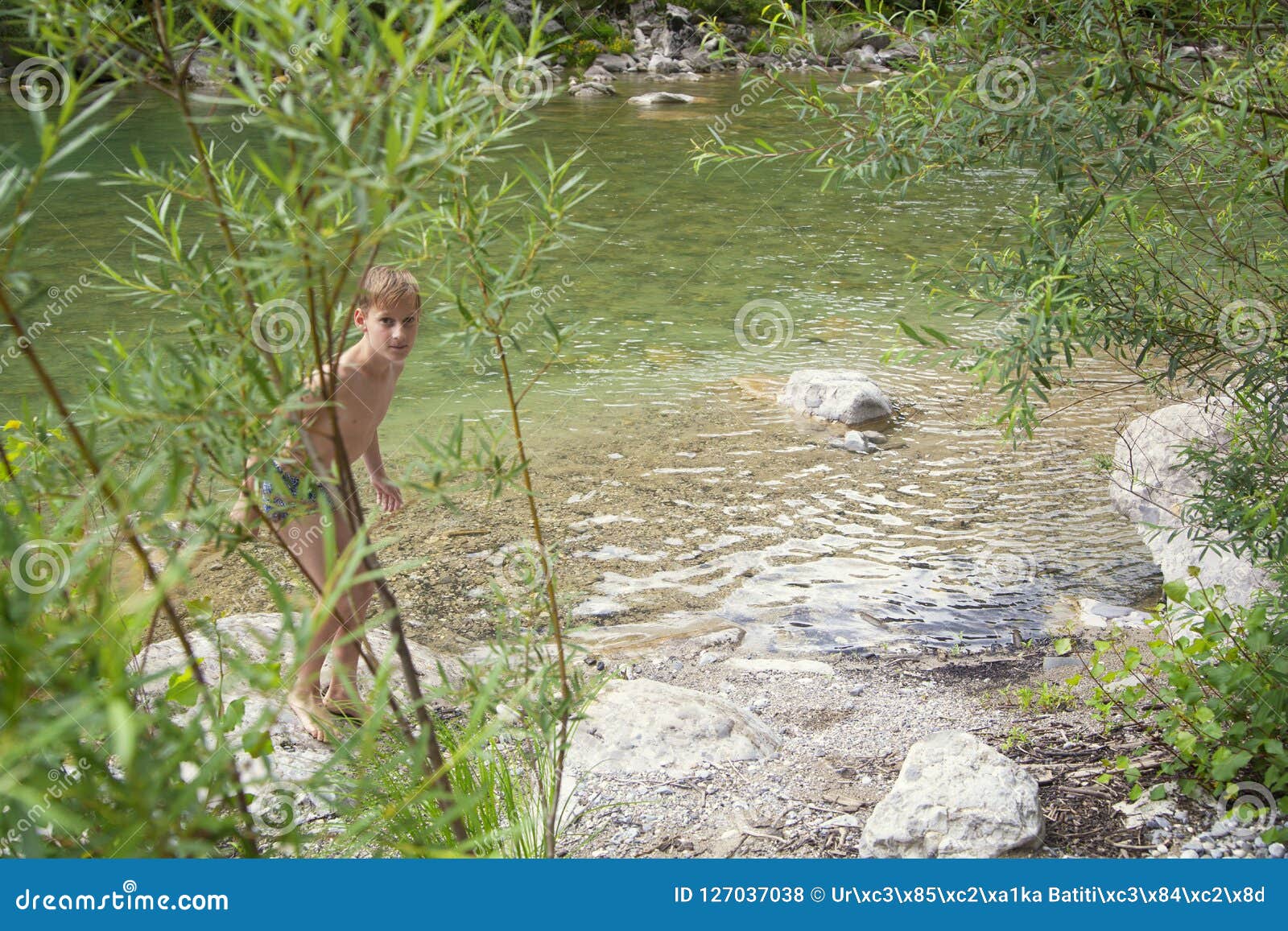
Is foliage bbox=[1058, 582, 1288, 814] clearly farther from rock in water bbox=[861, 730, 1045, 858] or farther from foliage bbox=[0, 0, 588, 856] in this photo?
foliage bbox=[0, 0, 588, 856]

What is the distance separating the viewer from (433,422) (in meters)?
7.29

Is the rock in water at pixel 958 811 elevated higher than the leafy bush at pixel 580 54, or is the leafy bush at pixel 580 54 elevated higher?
the rock in water at pixel 958 811

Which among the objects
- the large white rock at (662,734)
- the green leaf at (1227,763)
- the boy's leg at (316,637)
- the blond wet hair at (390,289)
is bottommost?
the large white rock at (662,734)

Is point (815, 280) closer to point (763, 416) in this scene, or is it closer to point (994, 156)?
point (763, 416)

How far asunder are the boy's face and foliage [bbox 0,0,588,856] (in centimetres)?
173

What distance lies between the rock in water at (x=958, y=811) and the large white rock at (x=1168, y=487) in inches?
93.6

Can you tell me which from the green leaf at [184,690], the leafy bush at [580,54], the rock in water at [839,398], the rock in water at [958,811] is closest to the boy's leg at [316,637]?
the green leaf at [184,690]

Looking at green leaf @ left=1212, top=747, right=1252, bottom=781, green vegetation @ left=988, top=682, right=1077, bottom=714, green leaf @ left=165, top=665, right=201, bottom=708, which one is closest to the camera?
green leaf @ left=165, top=665, right=201, bottom=708

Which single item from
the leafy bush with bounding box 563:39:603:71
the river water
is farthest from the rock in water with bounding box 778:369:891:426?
the leafy bush with bounding box 563:39:603:71

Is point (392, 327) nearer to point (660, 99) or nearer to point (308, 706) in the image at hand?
point (308, 706)

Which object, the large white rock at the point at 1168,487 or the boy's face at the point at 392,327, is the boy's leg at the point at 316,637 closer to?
the boy's face at the point at 392,327

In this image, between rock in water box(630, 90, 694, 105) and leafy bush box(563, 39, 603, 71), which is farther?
leafy bush box(563, 39, 603, 71)

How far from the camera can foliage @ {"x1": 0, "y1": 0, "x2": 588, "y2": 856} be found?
1.02 m

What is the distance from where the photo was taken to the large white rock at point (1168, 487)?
190 inches
